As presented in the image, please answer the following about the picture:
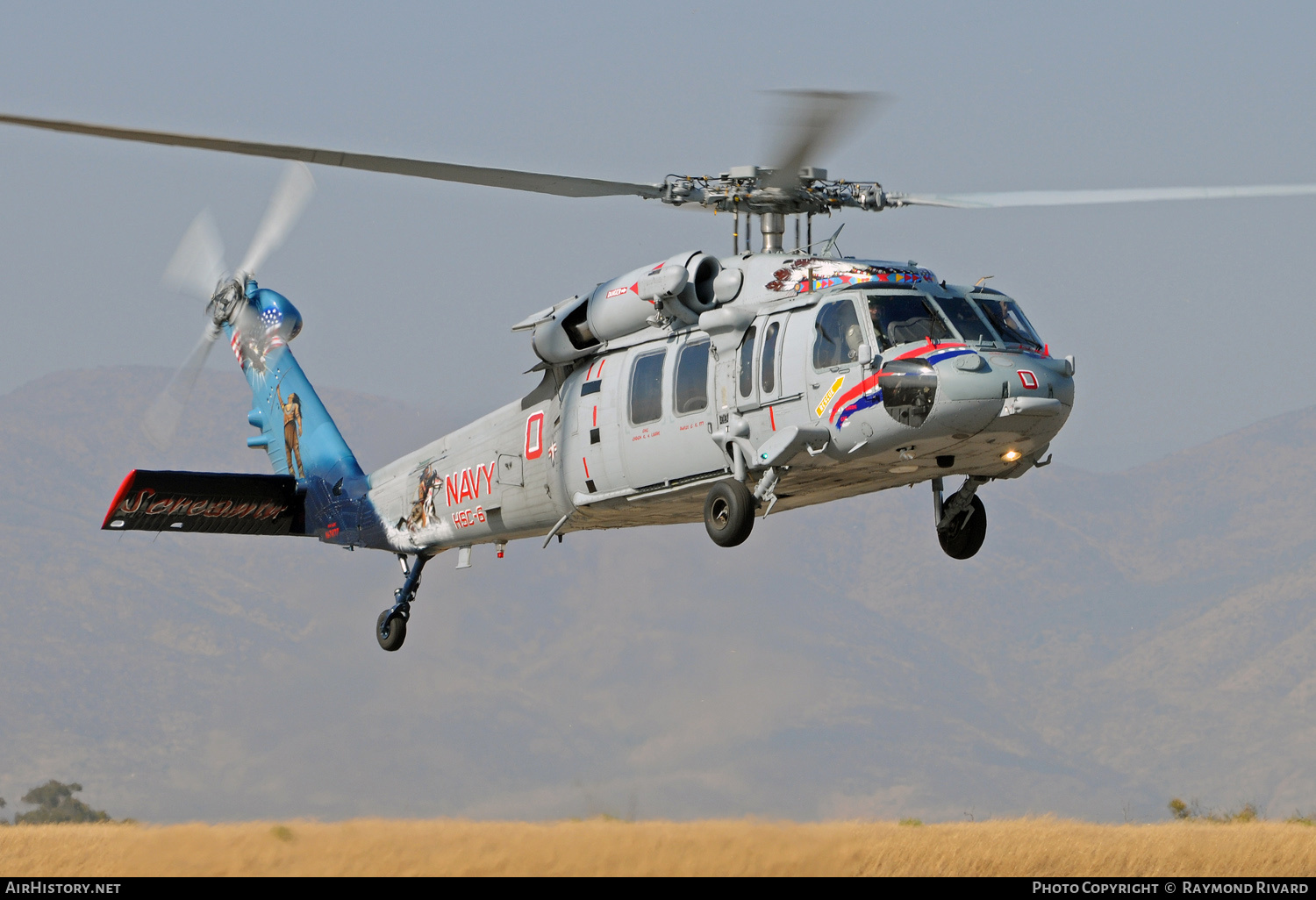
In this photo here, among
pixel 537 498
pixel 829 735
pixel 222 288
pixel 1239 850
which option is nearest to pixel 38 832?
pixel 222 288

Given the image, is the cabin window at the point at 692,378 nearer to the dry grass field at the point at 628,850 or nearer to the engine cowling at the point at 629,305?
the engine cowling at the point at 629,305

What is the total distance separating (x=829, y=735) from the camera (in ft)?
613

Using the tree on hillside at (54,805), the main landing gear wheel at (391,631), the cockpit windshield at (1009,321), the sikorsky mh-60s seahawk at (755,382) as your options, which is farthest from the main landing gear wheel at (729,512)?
the tree on hillside at (54,805)

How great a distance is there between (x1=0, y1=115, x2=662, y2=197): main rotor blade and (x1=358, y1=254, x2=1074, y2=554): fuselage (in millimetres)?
1670

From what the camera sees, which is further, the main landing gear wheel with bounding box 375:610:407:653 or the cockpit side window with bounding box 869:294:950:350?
the main landing gear wheel with bounding box 375:610:407:653

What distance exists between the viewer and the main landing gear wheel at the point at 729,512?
18.2m

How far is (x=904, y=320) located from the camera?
58.2 feet

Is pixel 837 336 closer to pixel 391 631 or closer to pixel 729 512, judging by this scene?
pixel 729 512

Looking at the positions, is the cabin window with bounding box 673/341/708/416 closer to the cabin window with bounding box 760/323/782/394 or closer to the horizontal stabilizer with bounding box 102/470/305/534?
the cabin window with bounding box 760/323/782/394

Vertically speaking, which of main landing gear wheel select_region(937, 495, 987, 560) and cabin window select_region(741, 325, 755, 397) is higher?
cabin window select_region(741, 325, 755, 397)

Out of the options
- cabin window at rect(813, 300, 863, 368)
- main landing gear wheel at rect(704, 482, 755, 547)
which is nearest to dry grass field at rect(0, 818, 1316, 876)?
main landing gear wheel at rect(704, 482, 755, 547)

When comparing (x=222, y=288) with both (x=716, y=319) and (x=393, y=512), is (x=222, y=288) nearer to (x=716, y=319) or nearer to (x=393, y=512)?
(x=393, y=512)

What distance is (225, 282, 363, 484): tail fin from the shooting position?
26828mm

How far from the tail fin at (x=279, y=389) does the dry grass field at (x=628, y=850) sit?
5.63 metres
